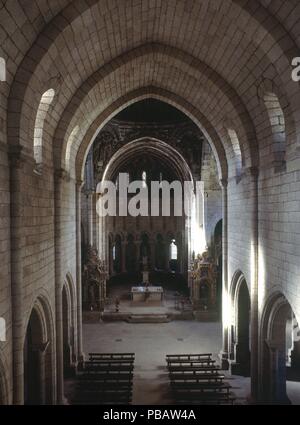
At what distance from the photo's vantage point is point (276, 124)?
11375mm

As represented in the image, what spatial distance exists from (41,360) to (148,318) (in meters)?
12.7

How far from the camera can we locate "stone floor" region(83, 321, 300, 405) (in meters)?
14.2

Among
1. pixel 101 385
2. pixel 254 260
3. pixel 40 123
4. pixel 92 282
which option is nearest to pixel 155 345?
pixel 101 385

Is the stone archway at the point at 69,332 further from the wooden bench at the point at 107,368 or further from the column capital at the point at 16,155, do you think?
the column capital at the point at 16,155

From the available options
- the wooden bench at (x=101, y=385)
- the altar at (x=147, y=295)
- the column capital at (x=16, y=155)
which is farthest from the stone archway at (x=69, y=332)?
the altar at (x=147, y=295)

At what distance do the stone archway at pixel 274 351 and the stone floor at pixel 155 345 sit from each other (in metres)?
0.97

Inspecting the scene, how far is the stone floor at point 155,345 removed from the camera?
46.7 ft

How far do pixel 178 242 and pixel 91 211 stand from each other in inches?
359

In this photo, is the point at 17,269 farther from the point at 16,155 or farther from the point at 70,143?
the point at 70,143

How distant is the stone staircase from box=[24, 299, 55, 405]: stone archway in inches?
466

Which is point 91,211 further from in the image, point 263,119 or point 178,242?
point 263,119

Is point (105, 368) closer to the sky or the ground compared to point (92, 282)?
closer to the ground

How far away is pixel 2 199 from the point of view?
7.95 meters
